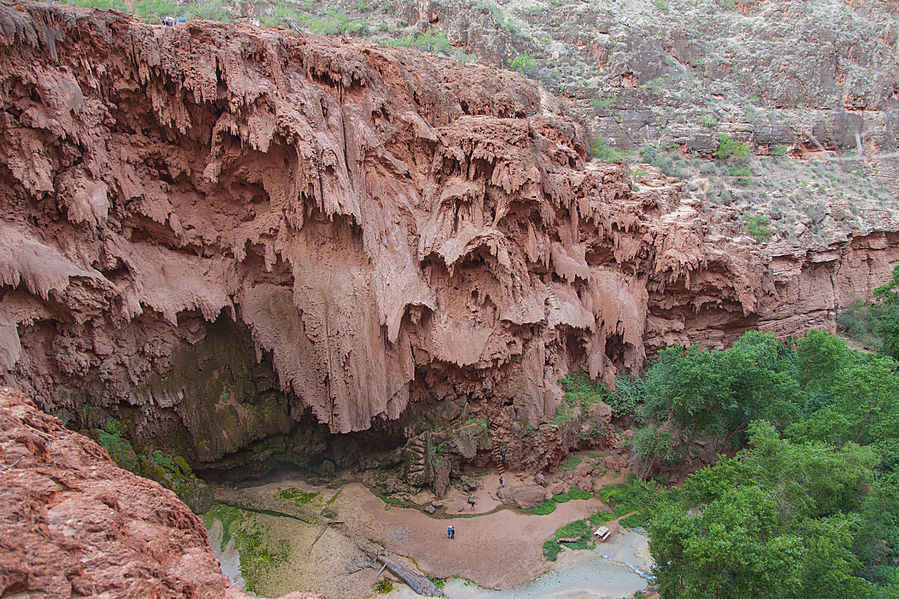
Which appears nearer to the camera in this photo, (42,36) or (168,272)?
(42,36)

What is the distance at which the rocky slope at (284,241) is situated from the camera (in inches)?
504

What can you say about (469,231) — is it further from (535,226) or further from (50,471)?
(50,471)

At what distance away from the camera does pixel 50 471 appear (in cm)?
405

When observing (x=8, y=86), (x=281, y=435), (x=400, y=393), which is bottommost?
(x=281, y=435)

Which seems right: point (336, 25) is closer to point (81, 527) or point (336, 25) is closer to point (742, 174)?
point (742, 174)

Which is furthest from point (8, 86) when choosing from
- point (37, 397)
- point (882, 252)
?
point (882, 252)

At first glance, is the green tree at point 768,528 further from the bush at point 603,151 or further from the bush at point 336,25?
the bush at point 336,25

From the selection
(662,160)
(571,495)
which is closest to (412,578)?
(571,495)

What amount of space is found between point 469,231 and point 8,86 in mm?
12322

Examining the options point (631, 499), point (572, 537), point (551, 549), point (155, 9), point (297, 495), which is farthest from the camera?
point (155, 9)

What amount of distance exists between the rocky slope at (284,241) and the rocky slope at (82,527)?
9610 mm

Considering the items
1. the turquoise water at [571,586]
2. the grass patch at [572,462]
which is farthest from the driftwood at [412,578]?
the grass patch at [572,462]

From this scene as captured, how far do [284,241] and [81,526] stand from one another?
1286cm

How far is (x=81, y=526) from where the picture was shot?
3.78 m
